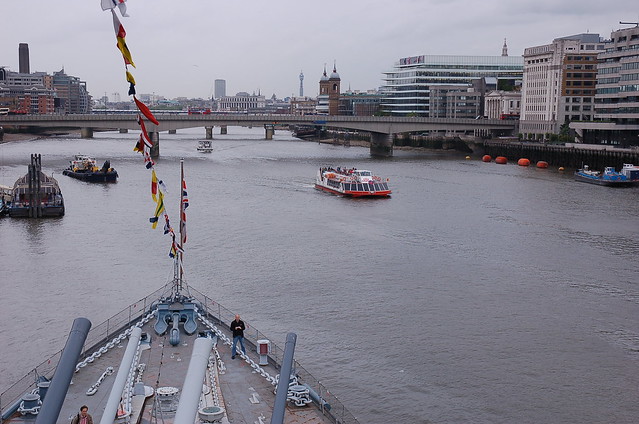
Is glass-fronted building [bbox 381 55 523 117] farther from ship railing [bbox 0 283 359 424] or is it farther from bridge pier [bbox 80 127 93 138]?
ship railing [bbox 0 283 359 424]

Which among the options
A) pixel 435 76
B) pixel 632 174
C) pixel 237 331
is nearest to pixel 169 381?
pixel 237 331

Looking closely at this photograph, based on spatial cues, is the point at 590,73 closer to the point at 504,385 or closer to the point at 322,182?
the point at 322,182

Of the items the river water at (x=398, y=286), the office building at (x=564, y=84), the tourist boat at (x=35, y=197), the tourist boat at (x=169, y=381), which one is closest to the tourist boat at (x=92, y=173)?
the river water at (x=398, y=286)

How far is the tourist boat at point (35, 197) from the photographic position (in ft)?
137

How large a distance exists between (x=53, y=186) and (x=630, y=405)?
34.3 m

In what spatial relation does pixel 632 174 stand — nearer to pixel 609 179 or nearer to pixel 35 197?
pixel 609 179

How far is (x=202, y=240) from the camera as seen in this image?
35.2 meters

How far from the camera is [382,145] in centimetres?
9706

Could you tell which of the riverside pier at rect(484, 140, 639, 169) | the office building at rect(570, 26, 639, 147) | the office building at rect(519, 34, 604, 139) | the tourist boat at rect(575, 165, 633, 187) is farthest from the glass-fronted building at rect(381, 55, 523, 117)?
the tourist boat at rect(575, 165, 633, 187)

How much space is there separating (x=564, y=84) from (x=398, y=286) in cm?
7700

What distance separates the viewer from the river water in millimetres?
18078

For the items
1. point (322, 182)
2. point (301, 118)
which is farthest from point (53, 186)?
point (301, 118)

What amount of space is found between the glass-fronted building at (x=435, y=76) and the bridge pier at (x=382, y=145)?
4682 cm

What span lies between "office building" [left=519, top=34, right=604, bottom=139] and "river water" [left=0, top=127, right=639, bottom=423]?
46415 millimetres
